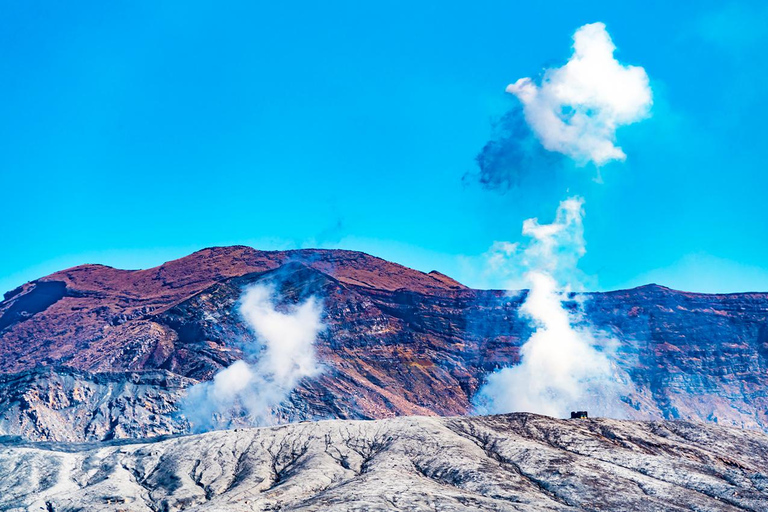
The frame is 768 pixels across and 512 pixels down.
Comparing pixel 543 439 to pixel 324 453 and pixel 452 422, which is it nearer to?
pixel 452 422

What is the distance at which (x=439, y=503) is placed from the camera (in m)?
109

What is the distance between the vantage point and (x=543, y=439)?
145 m

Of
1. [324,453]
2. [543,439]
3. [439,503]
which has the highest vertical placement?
[543,439]

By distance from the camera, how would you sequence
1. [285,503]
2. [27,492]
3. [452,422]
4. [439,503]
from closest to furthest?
[439,503], [285,503], [27,492], [452,422]

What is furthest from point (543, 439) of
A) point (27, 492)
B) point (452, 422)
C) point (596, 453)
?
point (27, 492)

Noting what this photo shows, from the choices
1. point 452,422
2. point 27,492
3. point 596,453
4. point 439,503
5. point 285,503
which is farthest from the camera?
point 452,422

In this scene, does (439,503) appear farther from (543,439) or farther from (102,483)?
(102,483)

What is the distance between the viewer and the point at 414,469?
133 m

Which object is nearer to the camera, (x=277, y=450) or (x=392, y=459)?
(x=392, y=459)

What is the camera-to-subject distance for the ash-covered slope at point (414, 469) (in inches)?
4469

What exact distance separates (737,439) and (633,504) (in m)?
48.0

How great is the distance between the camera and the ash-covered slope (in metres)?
114

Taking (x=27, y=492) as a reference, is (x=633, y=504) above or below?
above

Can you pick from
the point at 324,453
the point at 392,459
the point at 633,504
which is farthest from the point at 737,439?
the point at 324,453
